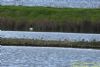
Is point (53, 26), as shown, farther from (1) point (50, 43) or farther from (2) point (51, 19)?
(1) point (50, 43)

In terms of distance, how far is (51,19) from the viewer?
85250 millimetres

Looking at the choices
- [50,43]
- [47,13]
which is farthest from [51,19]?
[50,43]

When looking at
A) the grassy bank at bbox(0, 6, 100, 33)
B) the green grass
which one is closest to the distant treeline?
the grassy bank at bbox(0, 6, 100, 33)

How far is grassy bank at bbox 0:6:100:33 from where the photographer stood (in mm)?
74356

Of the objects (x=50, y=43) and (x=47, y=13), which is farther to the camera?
(x=47, y=13)

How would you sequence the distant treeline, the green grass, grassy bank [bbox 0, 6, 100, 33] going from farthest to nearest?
the green grass, grassy bank [bbox 0, 6, 100, 33], the distant treeline

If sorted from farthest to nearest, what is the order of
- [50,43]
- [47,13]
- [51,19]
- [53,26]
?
[47,13], [51,19], [53,26], [50,43]

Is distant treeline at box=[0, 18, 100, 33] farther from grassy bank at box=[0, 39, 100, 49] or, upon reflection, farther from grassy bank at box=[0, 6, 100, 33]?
grassy bank at box=[0, 39, 100, 49]

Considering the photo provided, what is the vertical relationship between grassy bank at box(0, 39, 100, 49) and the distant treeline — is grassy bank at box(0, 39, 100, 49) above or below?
above

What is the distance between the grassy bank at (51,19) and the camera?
74.4 meters

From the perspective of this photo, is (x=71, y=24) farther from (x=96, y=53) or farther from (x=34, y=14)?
(x=96, y=53)

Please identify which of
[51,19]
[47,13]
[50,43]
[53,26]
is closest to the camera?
[50,43]

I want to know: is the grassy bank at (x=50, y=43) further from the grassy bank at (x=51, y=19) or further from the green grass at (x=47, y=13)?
the green grass at (x=47, y=13)

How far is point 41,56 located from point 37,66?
7.94m
